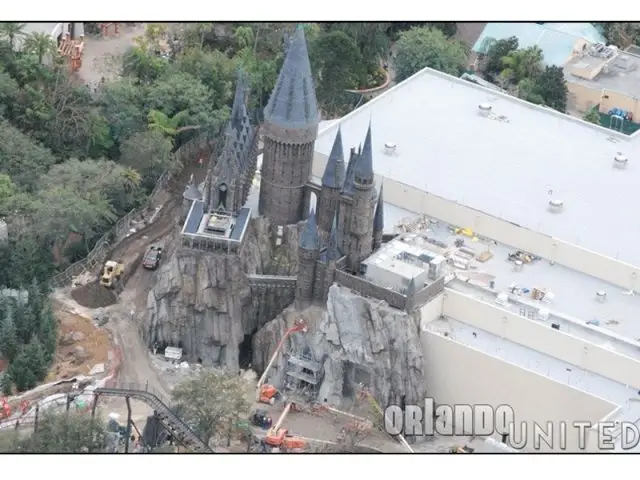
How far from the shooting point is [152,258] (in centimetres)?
17675

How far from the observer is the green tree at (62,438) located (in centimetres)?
14638

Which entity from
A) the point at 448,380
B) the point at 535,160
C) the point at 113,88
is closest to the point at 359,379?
the point at 448,380

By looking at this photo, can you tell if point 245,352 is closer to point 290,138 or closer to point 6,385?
point 290,138

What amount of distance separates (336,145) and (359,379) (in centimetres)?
1835

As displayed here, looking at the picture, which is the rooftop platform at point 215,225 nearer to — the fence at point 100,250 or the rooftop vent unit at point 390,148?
the fence at point 100,250

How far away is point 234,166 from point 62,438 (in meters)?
30.3

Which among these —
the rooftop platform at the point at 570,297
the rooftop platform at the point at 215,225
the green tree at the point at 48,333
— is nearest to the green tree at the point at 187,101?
the rooftop platform at the point at 215,225

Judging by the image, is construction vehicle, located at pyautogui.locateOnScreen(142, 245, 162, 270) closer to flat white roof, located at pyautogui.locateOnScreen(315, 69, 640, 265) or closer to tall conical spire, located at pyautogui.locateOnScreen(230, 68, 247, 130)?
tall conical spire, located at pyautogui.locateOnScreen(230, 68, 247, 130)

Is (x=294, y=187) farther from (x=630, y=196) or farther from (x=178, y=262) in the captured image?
(x=630, y=196)

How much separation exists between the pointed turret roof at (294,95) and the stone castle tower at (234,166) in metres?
3.47

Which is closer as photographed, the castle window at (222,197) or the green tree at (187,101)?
the castle window at (222,197)

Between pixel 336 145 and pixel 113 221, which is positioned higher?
pixel 336 145

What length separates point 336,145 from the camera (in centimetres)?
16575

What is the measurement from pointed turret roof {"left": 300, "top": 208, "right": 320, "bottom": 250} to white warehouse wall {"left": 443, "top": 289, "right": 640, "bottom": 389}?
10684 millimetres
